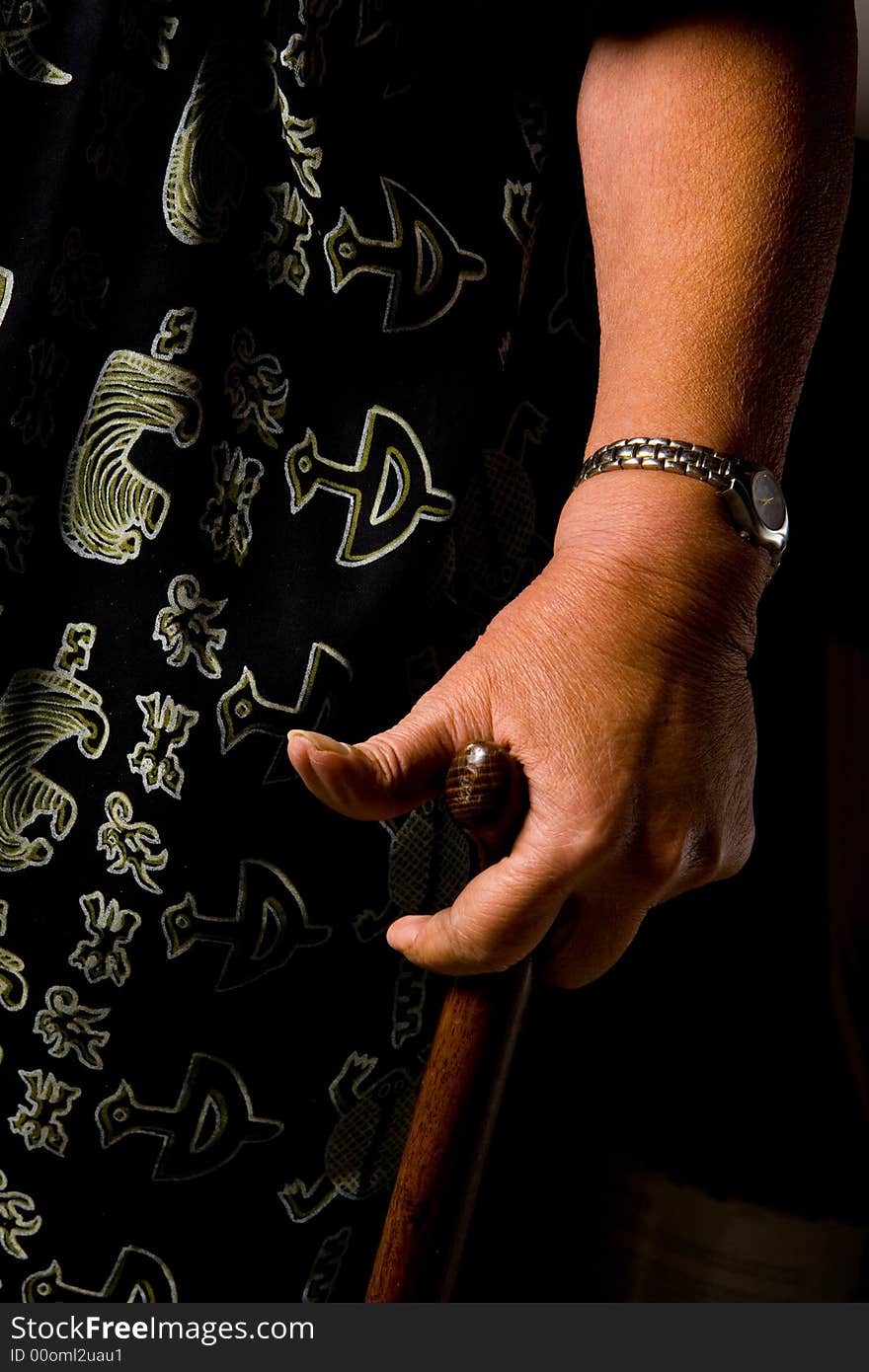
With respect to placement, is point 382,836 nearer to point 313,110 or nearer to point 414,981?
point 414,981

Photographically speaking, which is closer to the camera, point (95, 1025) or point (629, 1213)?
point (95, 1025)

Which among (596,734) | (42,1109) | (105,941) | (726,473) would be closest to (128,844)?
(105,941)

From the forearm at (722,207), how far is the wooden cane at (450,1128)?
30 cm

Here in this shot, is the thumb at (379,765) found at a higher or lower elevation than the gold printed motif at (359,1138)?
higher

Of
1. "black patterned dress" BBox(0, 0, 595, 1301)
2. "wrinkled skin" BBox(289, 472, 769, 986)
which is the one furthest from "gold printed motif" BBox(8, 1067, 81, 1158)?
"wrinkled skin" BBox(289, 472, 769, 986)

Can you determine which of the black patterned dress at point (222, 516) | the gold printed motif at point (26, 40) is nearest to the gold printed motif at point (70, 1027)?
the black patterned dress at point (222, 516)

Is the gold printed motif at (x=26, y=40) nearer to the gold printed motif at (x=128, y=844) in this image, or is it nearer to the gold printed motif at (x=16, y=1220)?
the gold printed motif at (x=128, y=844)

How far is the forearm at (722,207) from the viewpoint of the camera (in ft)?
1.56

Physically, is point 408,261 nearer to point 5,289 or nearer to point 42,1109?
point 5,289

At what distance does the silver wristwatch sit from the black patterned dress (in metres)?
0.10

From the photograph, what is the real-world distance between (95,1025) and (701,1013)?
1.99ft

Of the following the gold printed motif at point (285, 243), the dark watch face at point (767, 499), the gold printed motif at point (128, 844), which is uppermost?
the gold printed motif at point (285, 243)

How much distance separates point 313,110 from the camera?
517mm
